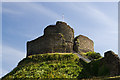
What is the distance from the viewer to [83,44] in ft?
162

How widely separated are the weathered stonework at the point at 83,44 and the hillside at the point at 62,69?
1006cm

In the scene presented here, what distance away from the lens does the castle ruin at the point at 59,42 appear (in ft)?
139

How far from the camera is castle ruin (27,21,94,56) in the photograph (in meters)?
42.4

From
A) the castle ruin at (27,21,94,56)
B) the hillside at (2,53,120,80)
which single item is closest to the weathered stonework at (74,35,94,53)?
the castle ruin at (27,21,94,56)

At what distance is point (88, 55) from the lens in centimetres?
Result: 4222

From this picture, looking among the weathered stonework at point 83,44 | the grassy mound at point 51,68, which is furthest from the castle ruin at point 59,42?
the grassy mound at point 51,68

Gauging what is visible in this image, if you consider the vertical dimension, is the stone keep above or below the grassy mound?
above

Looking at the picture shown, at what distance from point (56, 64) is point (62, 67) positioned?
6.34ft

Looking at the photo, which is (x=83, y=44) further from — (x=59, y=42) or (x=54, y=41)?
(x=54, y=41)

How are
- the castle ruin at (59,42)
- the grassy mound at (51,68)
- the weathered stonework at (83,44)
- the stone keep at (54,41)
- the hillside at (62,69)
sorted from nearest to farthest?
the hillside at (62,69) < the grassy mound at (51,68) < the stone keep at (54,41) < the castle ruin at (59,42) < the weathered stonework at (83,44)

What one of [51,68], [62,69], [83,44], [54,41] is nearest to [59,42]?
[54,41]

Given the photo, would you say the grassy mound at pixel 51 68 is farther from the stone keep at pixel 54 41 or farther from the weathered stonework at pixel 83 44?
the weathered stonework at pixel 83 44

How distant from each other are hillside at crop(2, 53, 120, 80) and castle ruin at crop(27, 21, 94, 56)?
18.1ft

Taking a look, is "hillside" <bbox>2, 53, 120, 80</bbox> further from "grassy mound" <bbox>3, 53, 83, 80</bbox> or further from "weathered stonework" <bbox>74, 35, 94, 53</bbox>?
"weathered stonework" <bbox>74, 35, 94, 53</bbox>
